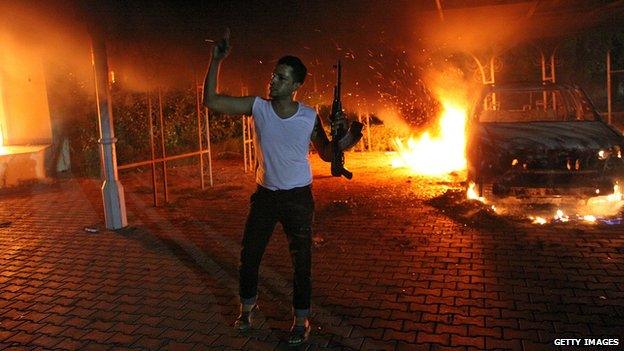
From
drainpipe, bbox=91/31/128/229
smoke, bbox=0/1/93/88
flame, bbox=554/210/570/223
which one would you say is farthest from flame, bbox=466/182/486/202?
smoke, bbox=0/1/93/88

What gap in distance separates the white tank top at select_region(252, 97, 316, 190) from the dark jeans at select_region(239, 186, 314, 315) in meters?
0.08

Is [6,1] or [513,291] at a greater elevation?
[6,1]

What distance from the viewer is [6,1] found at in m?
6.68

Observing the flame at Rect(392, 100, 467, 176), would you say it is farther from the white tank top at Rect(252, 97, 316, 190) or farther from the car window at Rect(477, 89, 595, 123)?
the white tank top at Rect(252, 97, 316, 190)

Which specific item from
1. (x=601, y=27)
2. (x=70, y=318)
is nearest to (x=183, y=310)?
(x=70, y=318)

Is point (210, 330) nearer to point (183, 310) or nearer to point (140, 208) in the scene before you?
point (183, 310)

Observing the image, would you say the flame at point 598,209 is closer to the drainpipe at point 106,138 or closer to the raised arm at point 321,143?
the raised arm at point 321,143

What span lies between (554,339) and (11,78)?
1211 cm

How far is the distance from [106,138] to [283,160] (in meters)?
4.22

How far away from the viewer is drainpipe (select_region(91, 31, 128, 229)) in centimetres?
676

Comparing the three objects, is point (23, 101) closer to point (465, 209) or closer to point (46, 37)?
point (46, 37)

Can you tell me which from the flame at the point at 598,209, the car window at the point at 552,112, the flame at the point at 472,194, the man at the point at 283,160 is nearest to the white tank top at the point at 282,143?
the man at the point at 283,160

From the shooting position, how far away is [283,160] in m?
3.53

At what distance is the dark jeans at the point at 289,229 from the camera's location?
3.57m
